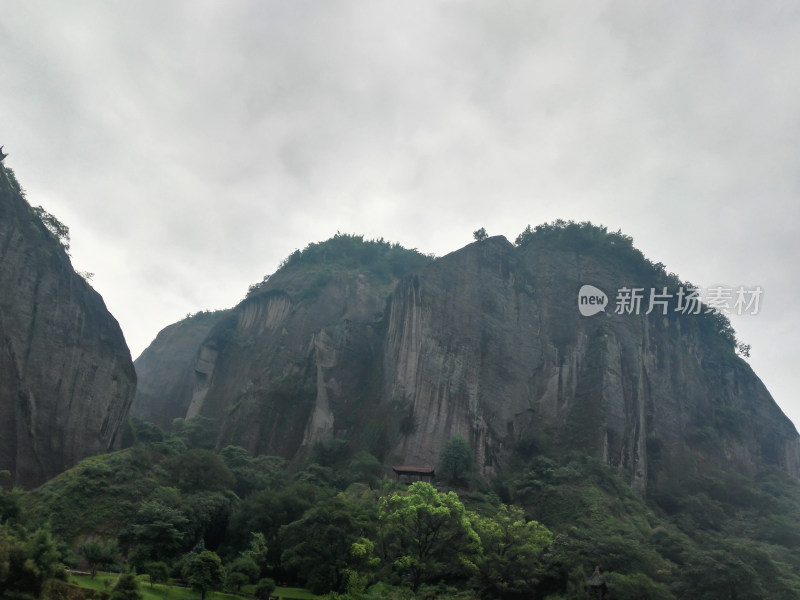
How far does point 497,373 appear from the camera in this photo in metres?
52.5

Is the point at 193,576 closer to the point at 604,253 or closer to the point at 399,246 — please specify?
the point at 604,253

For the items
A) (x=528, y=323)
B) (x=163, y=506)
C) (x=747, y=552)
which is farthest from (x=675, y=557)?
(x=528, y=323)

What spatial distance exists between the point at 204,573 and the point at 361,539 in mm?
5697

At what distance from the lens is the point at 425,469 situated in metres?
41.2

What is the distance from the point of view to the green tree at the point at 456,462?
4228 cm

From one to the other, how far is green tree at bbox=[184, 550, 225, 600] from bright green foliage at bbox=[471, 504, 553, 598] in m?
9.87

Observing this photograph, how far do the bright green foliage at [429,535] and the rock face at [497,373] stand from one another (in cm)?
2111

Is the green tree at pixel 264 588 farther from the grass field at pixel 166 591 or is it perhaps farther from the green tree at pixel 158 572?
the green tree at pixel 158 572

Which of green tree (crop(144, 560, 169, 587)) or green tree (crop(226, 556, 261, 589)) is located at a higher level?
green tree (crop(226, 556, 261, 589))

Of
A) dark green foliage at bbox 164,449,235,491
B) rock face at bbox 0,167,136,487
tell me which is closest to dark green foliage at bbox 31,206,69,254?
rock face at bbox 0,167,136,487

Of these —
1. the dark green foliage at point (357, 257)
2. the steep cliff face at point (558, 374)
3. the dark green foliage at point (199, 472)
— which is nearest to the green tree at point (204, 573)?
the dark green foliage at point (199, 472)

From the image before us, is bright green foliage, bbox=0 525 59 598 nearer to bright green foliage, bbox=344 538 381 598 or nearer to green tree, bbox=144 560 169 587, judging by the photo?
green tree, bbox=144 560 169 587

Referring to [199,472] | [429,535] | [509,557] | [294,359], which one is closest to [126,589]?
[429,535]

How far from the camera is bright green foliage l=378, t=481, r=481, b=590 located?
2444cm
